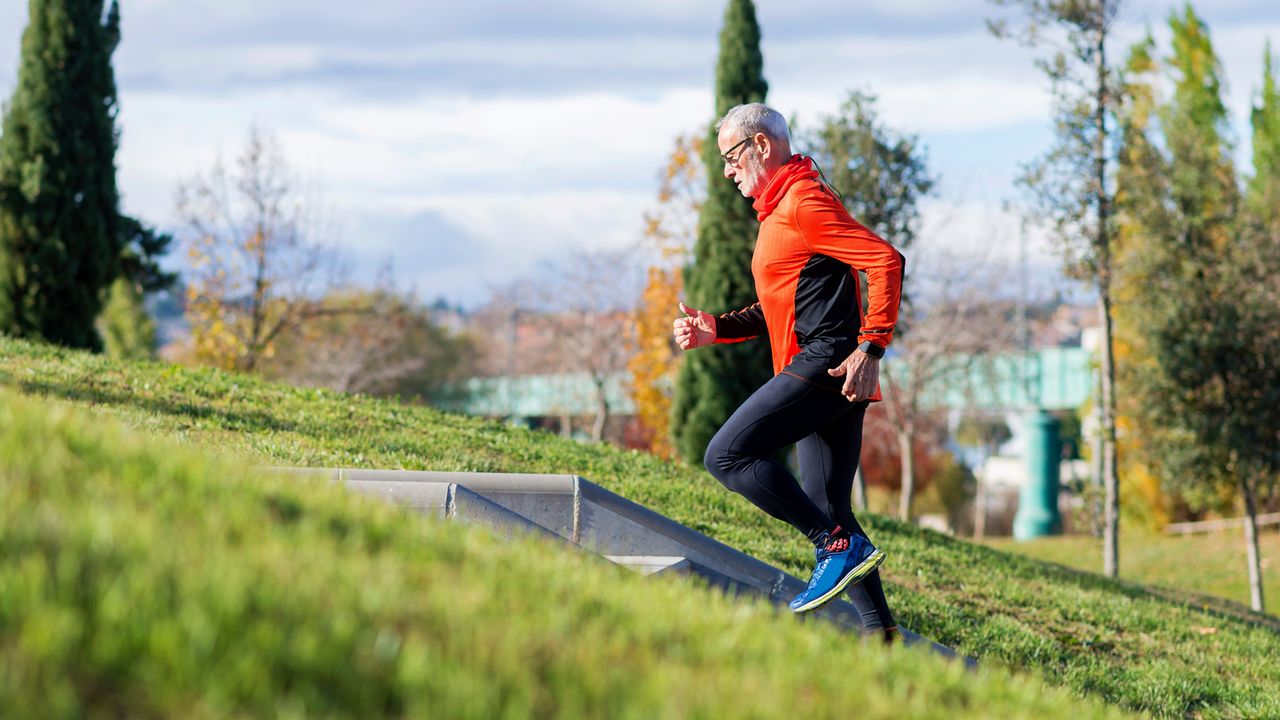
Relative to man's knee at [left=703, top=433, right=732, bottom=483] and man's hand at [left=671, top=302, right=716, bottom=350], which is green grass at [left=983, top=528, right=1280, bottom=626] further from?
man's knee at [left=703, top=433, right=732, bottom=483]

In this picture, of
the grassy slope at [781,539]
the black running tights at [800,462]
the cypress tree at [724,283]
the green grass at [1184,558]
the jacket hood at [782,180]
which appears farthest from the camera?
the green grass at [1184,558]

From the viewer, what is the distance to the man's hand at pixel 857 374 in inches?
207

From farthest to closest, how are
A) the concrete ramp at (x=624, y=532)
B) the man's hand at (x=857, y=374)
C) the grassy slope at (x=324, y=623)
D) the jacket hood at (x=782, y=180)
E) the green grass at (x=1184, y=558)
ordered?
the green grass at (x=1184, y=558), the concrete ramp at (x=624, y=532), the jacket hood at (x=782, y=180), the man's hand at (x=857, y=374), the grassy slope at (x=324, y=623)

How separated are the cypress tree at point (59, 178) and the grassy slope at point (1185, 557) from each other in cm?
1842

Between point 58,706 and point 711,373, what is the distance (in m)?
17.1

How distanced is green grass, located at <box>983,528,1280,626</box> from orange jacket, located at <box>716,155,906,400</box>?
19.6m

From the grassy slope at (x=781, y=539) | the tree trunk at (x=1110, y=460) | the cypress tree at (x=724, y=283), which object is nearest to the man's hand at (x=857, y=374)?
the grassy slope at (x=781, y=539)

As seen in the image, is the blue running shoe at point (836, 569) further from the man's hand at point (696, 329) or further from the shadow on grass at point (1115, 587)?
the shadow on grass at point (1115, 587)

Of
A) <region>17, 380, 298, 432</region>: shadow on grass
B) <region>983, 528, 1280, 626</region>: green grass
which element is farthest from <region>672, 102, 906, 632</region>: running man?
<region>983, 528, 1280, 626</region>: green grass

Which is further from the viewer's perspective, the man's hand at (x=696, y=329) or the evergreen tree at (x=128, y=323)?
the evergreen tree at (x=128, y=323)

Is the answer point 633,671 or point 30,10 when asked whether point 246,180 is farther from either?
point 633,671

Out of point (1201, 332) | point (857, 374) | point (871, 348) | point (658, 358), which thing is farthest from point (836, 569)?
point (658, 358)

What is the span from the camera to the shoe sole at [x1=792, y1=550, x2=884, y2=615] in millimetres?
5328

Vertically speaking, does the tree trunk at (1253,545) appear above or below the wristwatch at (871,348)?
below
